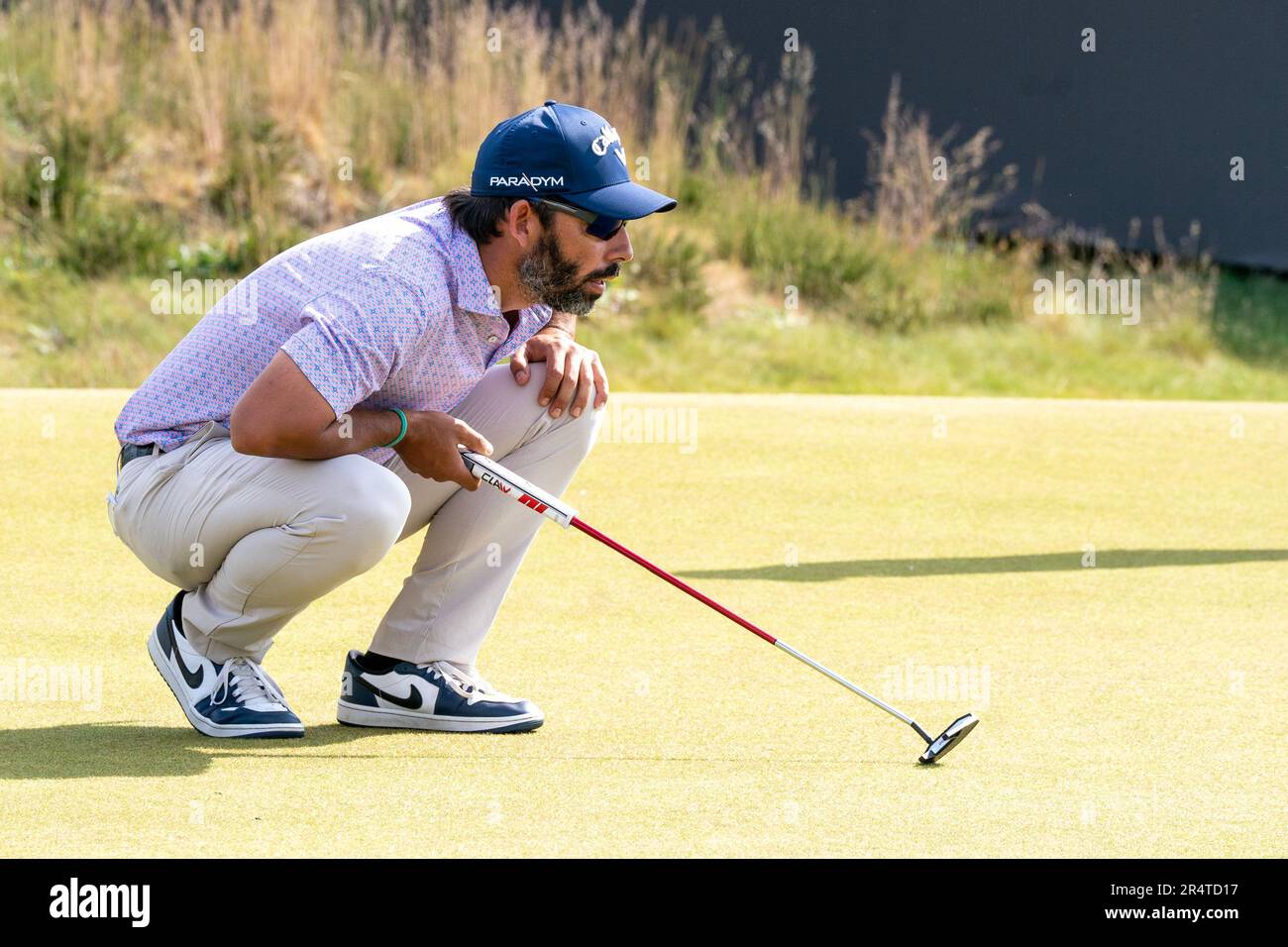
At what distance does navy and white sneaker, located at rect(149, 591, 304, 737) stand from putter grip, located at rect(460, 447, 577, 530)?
19.8 inches

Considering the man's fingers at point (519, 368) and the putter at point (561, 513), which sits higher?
the man's fingers at point (519, 368)

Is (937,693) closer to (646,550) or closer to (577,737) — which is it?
(577,737)

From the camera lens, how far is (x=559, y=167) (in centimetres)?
304

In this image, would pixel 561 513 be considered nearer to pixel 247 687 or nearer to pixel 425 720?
pixel 425 720

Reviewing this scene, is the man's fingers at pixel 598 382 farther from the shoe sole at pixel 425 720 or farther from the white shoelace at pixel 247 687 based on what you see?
the white shoelace at pixel 247 687

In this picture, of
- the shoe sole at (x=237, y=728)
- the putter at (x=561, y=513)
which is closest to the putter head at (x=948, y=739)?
the putter at (x=561, y=513)

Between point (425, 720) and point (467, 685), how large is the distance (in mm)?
92

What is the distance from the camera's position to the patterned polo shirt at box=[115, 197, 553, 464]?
9.26 ft

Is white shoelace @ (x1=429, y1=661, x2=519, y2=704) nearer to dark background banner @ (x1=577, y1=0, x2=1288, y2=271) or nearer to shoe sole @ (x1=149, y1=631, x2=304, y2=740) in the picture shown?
shoe sole @ (x1=149, y1=631, x2=304, y2=740)

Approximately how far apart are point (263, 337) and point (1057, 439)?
16.1ft

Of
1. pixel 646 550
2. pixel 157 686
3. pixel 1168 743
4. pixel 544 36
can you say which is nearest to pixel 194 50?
pixel 544 36

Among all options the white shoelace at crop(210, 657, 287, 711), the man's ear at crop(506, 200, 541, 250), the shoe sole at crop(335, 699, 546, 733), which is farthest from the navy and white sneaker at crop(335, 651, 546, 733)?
the man's ear at crop(506, 200, 541, 250)

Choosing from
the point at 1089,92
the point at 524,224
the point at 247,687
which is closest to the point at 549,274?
the point at 524,224

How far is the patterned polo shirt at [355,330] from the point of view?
2.82 metres
